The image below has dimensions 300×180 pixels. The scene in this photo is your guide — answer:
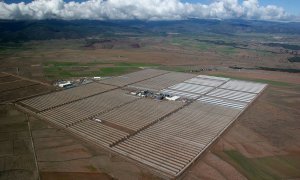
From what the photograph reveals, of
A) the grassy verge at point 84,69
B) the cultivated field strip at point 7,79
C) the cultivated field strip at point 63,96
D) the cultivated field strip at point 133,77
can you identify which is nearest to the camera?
the cultivated field strip at point 63,96

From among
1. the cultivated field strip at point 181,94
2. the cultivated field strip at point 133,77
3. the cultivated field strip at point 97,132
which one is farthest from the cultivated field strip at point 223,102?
the cultivated field strip at point 97,132

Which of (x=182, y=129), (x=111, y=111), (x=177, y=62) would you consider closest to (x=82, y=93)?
(x=111, y=111)

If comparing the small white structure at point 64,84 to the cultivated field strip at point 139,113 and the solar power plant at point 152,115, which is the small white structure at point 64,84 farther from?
the cultivated field strip at point 139,113

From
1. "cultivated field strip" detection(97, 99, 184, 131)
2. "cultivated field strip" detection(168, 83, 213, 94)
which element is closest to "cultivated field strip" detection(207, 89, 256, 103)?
"cultivated field strip" detection(168, 83, 213, 94)

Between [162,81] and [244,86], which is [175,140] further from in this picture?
[244,86]

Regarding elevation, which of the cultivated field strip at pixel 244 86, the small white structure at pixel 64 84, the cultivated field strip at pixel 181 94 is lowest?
the cultivated field strip at pixel 244 86

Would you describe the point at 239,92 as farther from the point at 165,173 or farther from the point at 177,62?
the point at 177,62

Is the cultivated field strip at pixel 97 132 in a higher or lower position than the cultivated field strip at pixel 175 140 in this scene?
higher
